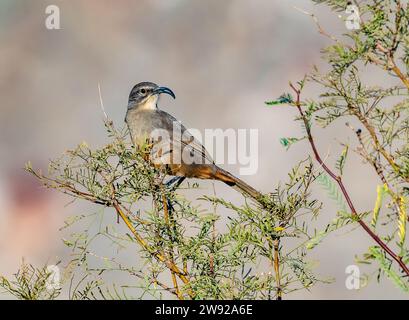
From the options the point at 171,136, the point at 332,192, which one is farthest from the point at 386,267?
the point at 171,136

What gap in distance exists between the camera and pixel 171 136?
5.25m

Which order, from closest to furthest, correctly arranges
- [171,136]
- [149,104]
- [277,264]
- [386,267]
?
[386,267], [277,264], [171,136], [149,104]

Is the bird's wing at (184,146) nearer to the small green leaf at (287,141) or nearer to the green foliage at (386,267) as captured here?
the small green leaf at (287,141)

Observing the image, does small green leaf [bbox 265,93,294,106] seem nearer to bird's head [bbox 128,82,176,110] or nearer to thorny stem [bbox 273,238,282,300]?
thorny stem [bbox 273,238,282,300]

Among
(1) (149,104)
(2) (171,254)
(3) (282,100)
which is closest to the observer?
(3) (282,100)

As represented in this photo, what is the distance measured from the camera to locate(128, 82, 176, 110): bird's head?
6.07 meters

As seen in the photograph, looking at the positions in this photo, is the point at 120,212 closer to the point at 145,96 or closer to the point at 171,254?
the point at 171,254

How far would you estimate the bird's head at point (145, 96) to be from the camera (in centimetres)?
607

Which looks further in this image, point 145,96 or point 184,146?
point 145,96

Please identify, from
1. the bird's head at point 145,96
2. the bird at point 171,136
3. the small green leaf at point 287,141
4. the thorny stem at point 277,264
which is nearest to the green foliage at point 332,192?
the small green leaf at point 287,141

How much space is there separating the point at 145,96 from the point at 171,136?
1.00m
